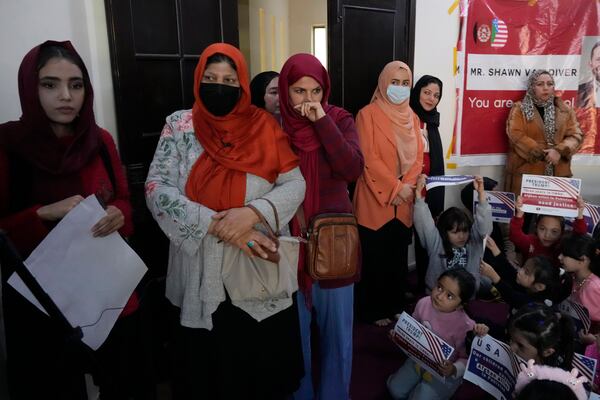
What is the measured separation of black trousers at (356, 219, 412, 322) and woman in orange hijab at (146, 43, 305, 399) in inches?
43.2

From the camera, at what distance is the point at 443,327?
2.02 m

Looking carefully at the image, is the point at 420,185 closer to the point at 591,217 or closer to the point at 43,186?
the point at 591,217

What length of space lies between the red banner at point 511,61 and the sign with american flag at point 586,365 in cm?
215

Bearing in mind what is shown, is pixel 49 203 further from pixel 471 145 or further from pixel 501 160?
pixel 501 160

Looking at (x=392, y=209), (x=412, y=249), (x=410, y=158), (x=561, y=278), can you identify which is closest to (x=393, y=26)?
(x=410, y=158)

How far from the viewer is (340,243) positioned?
1.62 meters

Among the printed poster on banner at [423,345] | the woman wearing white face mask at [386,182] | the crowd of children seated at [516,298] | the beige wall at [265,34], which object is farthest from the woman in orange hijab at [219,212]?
the beige wall at [265,34]

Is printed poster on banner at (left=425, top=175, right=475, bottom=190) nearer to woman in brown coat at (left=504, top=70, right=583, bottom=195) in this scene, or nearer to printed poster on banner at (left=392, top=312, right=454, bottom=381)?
printed poster on banner at (left=392, top=312, right=454, bottom=381)

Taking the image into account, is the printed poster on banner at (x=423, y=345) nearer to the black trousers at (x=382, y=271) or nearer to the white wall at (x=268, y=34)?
the black trousers at (x=382, y=271)

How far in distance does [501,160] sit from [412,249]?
1012 millimetres

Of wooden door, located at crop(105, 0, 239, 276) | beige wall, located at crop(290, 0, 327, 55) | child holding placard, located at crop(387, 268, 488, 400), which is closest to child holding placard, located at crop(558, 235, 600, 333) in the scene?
child holding placard, located at crop(387, 268, 488, 400)

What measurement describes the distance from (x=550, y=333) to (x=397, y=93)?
1.40 m

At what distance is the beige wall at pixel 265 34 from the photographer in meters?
4.71

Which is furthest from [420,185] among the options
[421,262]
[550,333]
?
[550,333]
